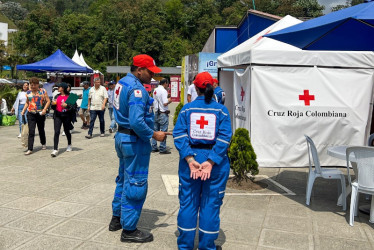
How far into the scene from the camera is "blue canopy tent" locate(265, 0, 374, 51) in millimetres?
5434

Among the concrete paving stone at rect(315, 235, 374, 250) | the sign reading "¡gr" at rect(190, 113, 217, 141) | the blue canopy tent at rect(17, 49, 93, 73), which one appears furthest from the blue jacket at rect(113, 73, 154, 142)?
the blue canopy tent at rect(17, 49, 93, 73)

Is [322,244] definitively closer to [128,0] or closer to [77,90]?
[77,90]

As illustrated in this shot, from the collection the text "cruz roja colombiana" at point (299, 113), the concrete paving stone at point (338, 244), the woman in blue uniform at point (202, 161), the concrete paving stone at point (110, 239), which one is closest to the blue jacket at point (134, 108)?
the woman in blue uniform at point (202, 161)

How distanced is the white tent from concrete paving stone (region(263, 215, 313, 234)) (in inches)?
119

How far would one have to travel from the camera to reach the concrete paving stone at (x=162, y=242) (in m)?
4.04

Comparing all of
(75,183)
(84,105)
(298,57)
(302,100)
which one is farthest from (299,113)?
(84,105)

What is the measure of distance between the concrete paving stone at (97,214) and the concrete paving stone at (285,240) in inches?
72.7

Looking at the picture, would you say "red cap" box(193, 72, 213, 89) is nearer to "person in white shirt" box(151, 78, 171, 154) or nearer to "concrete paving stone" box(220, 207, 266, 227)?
"concrete paving stone" box(220, 207, 266, 227)

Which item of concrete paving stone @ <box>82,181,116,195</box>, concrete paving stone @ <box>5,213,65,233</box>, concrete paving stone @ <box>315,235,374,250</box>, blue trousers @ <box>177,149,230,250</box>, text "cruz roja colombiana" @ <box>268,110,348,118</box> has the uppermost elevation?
text "cruz roja colombiana" @ <box>268,110,348,118</box>

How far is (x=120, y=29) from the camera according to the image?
70.6 metres

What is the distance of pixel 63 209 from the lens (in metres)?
5.17

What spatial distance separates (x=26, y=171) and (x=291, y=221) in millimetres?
4907

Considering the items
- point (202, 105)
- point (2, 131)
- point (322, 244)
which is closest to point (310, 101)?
point (322, 244)

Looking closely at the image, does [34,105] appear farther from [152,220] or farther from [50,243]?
[50,243]
